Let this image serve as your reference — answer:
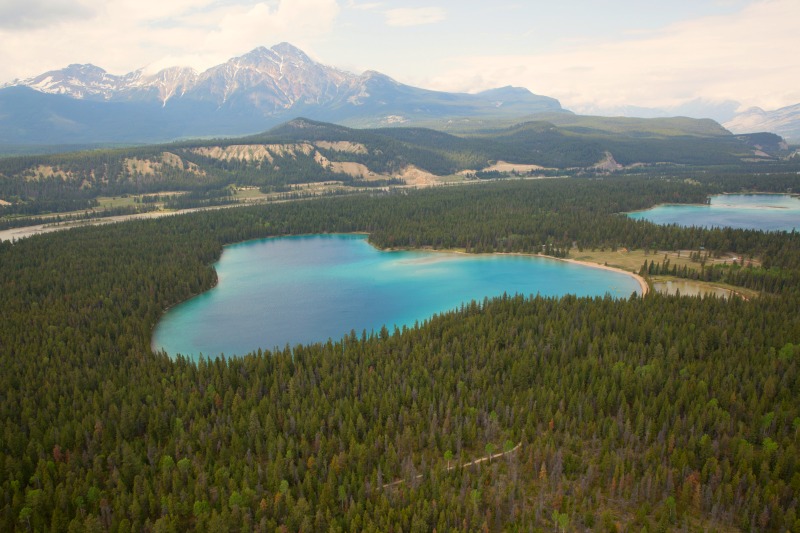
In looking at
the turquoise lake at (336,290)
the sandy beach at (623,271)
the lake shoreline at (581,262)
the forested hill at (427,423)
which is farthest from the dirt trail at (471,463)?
the sandy beach at (623,271)

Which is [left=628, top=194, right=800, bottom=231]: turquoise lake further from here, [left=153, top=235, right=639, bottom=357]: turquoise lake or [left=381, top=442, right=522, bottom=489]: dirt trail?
[left=381, top=442, right=522, bottom=489]: dirt trail

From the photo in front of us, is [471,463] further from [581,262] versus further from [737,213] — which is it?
[737,213]

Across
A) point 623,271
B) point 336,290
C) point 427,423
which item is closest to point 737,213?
point 623,271

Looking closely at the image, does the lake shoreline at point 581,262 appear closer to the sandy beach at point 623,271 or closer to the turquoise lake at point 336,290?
the sandy beach at point 623,271

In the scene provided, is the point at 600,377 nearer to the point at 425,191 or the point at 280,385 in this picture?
the point at 280,385

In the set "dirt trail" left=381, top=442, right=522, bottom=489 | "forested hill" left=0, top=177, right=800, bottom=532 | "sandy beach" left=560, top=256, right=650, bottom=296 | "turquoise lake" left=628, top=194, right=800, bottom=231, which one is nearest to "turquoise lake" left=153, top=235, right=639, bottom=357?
"sandy beach" left=560, top=256, right=650, bottom=296
